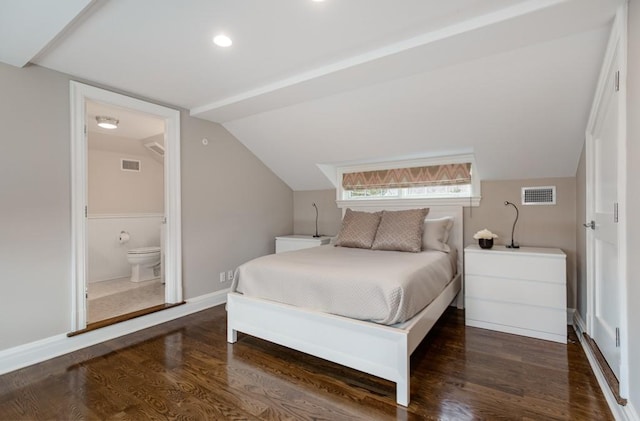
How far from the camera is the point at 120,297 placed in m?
3.60

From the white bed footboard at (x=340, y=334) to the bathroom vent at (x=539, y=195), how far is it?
4.66 ft

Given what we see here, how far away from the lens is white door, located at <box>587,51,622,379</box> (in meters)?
1.74

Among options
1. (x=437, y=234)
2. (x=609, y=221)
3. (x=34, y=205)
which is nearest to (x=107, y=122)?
(x=34, y=205)

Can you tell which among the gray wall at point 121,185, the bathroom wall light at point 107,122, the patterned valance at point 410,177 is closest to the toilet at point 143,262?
the gray wall at point 121,185

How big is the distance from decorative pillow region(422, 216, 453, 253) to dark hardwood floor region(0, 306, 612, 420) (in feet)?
2.89

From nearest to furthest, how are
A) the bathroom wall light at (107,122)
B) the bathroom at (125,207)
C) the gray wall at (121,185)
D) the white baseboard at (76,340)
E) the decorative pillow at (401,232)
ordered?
the white baseboard at (76,340) < the decorative pillow at (401,232) < the bathroom wall light at (107,122) < the bathroom at (125,207) < the gray wall at (121,185)

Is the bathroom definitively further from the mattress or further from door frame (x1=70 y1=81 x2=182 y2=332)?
the mattress

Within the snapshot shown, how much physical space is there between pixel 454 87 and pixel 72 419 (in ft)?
10.5

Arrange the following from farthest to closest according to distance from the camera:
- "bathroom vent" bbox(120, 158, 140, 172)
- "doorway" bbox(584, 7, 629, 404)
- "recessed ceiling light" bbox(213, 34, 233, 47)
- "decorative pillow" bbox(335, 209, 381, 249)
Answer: "bathroom vent" bbox(120, 158, 140, 172)
"decorative pillow" bbox(335, 209, 381, 249)
"recessed ceiling light" bbox(213, 34, 233, 47)
"doorway" bbox(584, 7, 629, 404)

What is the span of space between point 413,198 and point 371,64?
192cm

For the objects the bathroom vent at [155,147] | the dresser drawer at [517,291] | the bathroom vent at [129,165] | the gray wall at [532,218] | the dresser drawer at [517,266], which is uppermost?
the bathroom vent at [155,147]

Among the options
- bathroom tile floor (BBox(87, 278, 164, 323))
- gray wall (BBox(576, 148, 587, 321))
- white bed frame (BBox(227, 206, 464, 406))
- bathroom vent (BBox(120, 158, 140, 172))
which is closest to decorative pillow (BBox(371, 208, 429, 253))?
white bed frame (BBox(227, 206, 464, 406))

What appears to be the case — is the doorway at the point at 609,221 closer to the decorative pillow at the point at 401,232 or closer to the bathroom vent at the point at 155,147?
the decorative pillow at the point at 401,232

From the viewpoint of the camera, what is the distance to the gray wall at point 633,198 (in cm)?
137
